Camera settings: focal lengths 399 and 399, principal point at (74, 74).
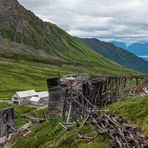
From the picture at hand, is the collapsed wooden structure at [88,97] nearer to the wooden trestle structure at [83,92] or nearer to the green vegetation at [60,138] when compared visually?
the wooden trestle structure at [83,92]

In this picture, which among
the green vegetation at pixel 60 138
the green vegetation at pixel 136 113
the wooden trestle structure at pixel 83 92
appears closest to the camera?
the green vegetation at pixel 60 138

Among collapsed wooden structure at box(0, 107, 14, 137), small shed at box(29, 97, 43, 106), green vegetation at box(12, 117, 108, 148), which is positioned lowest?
small shed at box(29, 97, 43, 106)

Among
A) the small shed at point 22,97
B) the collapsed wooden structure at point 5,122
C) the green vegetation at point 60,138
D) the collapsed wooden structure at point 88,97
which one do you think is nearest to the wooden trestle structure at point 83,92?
the collapsed wooden structure at point 88,97

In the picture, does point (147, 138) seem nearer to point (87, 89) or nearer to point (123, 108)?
point (123, 108)

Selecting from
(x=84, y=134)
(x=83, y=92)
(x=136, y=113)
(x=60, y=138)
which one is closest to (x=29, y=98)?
(x=83, y=92)

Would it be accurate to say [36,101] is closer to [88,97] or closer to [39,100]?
[39,100]

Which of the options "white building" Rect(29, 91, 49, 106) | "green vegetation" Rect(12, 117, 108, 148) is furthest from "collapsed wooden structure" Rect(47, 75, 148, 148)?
"white building" Rect(29, 91, 49, 106)

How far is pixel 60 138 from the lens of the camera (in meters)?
27.4

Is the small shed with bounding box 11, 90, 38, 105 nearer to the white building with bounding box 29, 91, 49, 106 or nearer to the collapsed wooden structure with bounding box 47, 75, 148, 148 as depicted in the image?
the white building with bounding box 29, 91, 49, 106

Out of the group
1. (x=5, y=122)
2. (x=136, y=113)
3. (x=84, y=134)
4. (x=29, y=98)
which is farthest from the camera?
(x=29, y=98)

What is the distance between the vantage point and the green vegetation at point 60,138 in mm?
24147

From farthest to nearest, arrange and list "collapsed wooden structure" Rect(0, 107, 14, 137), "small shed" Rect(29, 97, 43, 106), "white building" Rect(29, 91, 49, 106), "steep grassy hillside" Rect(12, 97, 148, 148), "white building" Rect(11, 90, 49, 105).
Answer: "white building" Rect(11, 90, 49, 105), "white building" Rect(29, 91, 49, 106), "small shed" Rect(29, 97, 43, 106), "collapsed wooden structure" Rect(0, 107, 14, 137), "steep grassy hillside" Rect(12, 97, 148, 148)

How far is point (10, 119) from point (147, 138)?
3243cm

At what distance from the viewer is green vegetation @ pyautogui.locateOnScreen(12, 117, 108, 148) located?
2415 cm
